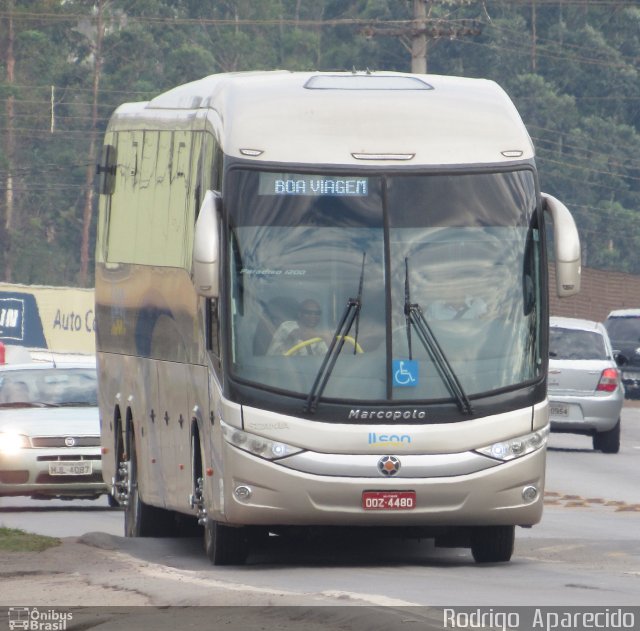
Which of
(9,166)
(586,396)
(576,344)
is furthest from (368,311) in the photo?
(9,166)

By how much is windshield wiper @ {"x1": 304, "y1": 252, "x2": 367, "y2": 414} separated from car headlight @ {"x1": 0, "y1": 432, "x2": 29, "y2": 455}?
25.1 ft

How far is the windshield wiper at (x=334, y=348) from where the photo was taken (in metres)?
13.1

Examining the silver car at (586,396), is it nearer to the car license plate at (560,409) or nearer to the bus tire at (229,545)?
the car license plate at (560,409)

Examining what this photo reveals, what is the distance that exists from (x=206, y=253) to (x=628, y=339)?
2857cm

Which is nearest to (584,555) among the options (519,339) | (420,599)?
(519,339)

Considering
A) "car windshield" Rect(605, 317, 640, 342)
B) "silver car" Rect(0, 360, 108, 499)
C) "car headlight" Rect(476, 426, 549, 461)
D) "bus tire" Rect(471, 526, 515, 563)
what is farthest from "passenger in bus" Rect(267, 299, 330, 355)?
"car windshield" Rect(605, 317, 640, 342)

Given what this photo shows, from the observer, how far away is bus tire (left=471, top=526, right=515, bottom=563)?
14156 millimetres

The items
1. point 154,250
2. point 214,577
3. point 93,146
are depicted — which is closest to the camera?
point 214,577

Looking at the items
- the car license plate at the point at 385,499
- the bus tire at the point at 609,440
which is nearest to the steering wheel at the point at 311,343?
the car license plate at the point at 385,499

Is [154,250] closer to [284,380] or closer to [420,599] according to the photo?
[284,380]

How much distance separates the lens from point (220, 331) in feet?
43.9

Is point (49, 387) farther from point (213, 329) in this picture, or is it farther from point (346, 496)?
point (346, 496)

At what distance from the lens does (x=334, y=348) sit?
43.4 ft

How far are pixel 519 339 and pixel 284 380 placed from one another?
5.09ft
